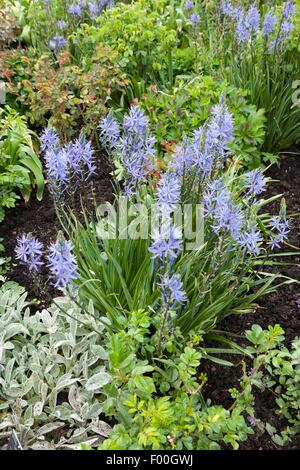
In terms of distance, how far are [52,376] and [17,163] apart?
5.27ft

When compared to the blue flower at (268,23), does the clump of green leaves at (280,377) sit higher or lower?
lower

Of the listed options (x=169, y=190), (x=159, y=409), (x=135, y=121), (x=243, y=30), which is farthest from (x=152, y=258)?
(x=243, y=30)

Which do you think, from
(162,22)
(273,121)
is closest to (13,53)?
(162,22)

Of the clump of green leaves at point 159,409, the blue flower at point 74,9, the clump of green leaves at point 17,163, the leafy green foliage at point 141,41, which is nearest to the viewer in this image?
the clump of green leaves at point 159,409

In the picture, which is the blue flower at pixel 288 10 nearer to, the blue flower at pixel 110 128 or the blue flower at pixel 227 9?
the blue flower at pixel 227 9

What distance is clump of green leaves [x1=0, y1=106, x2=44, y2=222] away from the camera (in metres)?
3.41

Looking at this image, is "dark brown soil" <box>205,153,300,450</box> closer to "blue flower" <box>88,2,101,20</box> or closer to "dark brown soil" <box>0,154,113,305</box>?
"dark brown soil" <box>0,154,113,305</box>

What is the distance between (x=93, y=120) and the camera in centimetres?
395

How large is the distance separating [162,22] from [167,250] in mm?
3198

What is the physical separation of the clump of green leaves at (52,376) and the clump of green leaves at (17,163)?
84 centimetres

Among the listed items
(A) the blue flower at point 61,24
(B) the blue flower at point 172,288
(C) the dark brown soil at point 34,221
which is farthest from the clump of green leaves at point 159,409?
(A) the blue flower at point 61,24

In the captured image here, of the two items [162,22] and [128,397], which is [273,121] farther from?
→ [128,397]

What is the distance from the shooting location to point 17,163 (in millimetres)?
3615

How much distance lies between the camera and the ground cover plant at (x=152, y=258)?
2.23m
